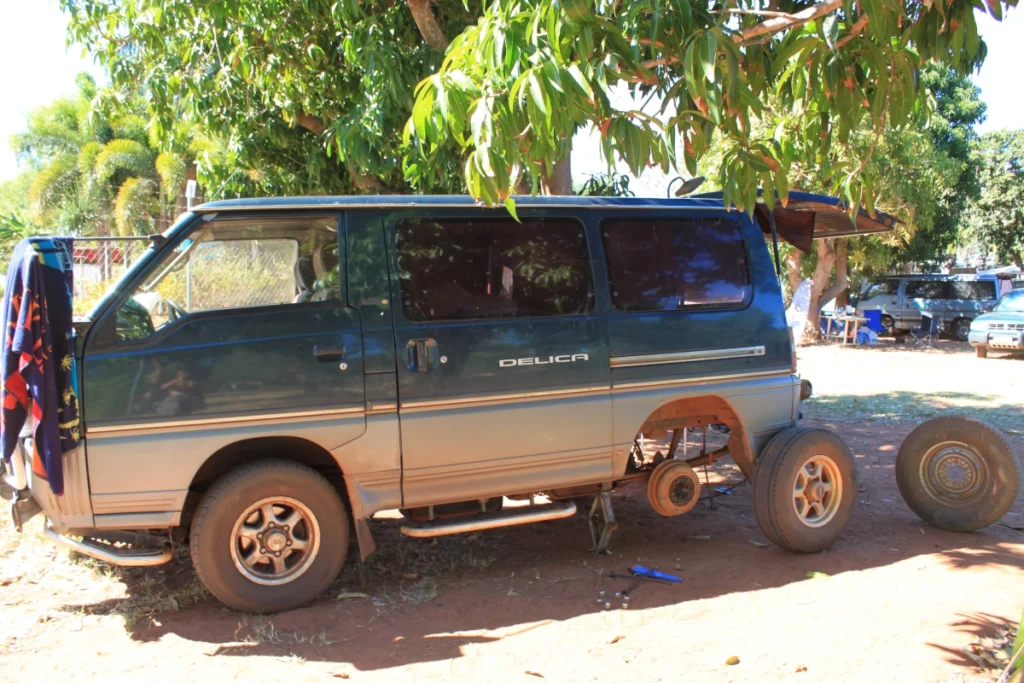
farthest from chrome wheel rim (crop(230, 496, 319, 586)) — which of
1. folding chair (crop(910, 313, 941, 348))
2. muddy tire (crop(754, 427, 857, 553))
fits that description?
folding chair (crop(910, 313, 941, 348))

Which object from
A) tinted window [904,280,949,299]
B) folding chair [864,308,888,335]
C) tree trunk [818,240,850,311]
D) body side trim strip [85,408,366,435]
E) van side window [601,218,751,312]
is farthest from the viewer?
tinted window [904,280,949,299]

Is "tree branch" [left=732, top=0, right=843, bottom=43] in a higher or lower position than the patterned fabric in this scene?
higher

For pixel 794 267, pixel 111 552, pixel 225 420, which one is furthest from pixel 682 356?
pixel 794 267

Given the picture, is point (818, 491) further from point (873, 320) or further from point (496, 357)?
point (873, 320)

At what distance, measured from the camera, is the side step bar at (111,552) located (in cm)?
441

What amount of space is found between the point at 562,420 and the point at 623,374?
19.7 inches

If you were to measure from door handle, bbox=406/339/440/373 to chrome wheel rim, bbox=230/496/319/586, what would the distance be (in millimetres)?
986

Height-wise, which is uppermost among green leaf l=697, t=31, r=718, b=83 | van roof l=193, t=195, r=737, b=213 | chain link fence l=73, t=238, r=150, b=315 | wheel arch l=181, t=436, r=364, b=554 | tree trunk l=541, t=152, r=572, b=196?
tree trunk l=541, t=152, r=572, b=196

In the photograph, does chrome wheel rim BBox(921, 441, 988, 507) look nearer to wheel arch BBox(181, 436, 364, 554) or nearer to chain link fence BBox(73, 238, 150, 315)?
wheel arch BBox(181, 436, 364, 554)

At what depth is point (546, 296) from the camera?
520 centimetres

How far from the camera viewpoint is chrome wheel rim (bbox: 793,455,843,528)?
561 centimetres

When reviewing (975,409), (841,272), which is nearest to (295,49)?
(975,409)

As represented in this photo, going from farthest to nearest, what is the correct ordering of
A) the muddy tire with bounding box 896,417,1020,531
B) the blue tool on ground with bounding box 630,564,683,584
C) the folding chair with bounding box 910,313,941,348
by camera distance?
1. the folding chair with bounding box 910,313,941,348
2. the muddy tire with bounding box 896,417,1020,531
3. the blue tool on ground with bounding box 630,564,683,584

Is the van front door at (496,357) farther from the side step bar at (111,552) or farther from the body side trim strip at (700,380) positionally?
the side step bar at (111,552)
